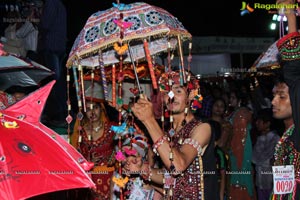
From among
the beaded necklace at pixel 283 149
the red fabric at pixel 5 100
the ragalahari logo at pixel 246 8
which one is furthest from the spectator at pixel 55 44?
the beaded necklace at pixel 283 149

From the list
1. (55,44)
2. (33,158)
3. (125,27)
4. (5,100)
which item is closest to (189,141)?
(125,27)

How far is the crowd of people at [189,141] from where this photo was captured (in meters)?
3.14

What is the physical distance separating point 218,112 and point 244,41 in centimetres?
539

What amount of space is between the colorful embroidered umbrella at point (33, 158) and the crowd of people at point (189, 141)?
2.13 feet

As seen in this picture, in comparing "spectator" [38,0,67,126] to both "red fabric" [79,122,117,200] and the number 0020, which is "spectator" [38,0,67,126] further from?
the number 0020

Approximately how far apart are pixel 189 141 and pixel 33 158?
1.20 metres

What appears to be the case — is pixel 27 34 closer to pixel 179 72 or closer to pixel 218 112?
pixel 218 112

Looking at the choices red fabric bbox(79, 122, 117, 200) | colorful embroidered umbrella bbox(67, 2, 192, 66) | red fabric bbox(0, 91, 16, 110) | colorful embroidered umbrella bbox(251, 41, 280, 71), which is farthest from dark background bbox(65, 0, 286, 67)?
red fabric bbox(0, 91, 16, 110)

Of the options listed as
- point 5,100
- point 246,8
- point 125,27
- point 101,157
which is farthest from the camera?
point 101,157

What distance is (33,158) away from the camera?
248 centimetres

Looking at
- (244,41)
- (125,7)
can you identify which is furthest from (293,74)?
(244,41)

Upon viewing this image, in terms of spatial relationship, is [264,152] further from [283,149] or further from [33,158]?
[33,158]

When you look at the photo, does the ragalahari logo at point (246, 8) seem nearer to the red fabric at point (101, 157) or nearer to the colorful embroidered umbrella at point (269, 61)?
the colorful embroidered umbrella at point (269, 61)

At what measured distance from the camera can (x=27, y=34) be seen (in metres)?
7.37
